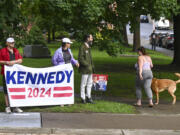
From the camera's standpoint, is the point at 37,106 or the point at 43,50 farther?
the point at 43,50

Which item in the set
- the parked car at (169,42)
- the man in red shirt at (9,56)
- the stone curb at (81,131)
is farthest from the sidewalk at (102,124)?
the parked car at (169,42)

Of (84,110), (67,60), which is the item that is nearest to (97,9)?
(67,60)

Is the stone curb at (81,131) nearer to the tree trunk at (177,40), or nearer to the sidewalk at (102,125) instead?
the sidewalk at (102,125)

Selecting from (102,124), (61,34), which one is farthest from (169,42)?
(102,124)

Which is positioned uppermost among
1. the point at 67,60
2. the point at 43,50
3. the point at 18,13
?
the point at 18,13

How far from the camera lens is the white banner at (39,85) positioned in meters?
11.3

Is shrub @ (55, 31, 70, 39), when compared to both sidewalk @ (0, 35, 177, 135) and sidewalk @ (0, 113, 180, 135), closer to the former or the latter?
sidewalk @ (0, 35, 177, 135)

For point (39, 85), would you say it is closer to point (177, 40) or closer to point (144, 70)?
point (144, 70)

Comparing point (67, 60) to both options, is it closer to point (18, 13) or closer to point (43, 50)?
point (18, 13)

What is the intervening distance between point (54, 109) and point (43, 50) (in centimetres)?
2217

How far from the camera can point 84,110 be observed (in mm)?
11602

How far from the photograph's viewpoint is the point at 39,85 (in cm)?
1159

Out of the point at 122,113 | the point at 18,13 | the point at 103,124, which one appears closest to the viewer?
the point at 103,124

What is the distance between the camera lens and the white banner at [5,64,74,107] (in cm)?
1130
